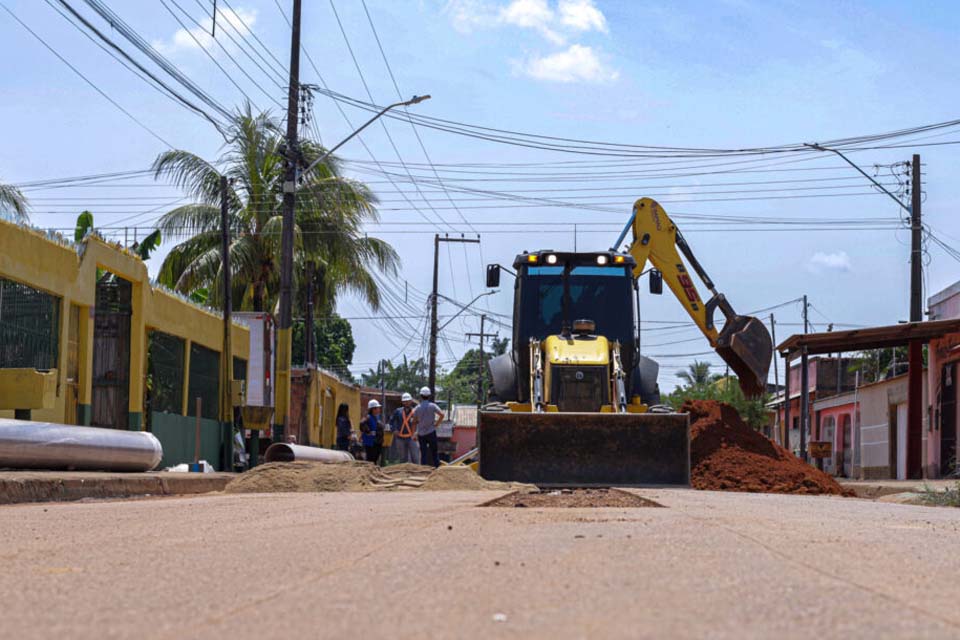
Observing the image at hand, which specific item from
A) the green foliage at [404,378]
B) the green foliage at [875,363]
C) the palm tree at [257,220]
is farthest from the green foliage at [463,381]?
the palm tree at [257,220]

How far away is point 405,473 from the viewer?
17734 millimetres

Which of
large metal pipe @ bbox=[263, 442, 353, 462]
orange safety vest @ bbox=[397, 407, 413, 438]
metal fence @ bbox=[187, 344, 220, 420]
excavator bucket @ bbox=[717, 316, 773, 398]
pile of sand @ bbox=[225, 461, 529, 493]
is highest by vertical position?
excavator bucket @ bbox=[717, 316, 773, 398]

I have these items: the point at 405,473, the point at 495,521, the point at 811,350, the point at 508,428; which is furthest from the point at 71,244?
the point at 811,350

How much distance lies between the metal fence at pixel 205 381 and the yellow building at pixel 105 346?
0.08 feet

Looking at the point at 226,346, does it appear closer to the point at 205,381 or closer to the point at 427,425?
the point at 205,381

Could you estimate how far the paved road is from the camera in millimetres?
4320

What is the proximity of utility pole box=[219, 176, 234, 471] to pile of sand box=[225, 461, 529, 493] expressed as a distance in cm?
1004

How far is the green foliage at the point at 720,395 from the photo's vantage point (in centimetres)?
6226

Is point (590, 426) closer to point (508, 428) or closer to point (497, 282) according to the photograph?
point (508, 428)

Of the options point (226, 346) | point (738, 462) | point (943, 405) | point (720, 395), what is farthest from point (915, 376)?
point (720, 395)

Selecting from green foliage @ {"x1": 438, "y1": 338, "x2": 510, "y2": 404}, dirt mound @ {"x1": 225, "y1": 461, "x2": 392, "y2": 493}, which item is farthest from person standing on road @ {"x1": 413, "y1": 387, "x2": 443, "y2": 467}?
green foliage @ {"x1": 438, "y1": 338, "x2": 510, "y2": 404}

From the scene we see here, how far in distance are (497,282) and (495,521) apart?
8.75 metres

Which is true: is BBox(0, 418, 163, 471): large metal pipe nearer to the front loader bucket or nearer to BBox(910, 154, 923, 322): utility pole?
the front loader bucket

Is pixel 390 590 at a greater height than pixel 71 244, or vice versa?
pixel 71 244
